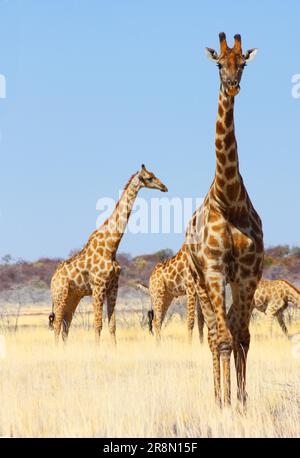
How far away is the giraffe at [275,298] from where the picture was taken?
18125 millimetres

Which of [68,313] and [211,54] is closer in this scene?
[211,54]

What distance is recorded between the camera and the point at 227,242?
24.6ft

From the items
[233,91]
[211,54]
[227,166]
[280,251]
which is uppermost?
[211,54]

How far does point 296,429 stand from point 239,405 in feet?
2.90

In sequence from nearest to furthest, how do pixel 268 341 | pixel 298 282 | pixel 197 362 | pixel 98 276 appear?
1. pixel 197 362
2. pixel 98 276
3. pixel 268 341
4. pixel 298 282

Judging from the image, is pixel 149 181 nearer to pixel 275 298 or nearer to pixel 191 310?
pixel 191 310

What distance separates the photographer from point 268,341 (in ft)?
50.0

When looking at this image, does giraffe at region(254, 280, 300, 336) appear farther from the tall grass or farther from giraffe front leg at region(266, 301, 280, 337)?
the tall grass

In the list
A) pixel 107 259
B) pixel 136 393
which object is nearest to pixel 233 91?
pixel 136 393

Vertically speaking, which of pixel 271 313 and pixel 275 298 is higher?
pixel 275 298

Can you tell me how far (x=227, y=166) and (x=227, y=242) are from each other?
Result: 28.5 inches

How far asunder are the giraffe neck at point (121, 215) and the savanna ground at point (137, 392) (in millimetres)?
1852
